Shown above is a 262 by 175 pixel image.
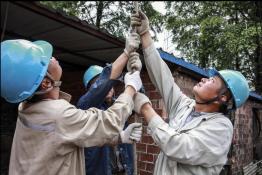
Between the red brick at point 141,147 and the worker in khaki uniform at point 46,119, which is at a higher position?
the worker in khaki uniform at point 46,119

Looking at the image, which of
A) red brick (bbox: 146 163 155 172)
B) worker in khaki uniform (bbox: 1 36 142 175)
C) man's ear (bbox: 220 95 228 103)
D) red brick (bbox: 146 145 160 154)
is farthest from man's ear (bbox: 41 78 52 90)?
red brick (bbox: 146 163 155 172)

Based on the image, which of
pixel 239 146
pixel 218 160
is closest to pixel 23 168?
pixel 218 160

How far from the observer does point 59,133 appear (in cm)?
191

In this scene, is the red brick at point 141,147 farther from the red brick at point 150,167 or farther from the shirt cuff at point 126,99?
the shirt cuff at point 126,99

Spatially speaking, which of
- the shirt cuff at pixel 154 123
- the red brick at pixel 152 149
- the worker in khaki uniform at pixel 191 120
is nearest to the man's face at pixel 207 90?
the worker in khaki uniform at pixel 191 120

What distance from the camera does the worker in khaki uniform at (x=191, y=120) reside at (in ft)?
7.29

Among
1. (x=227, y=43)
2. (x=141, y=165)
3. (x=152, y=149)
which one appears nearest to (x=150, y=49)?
(x=152, y=149)

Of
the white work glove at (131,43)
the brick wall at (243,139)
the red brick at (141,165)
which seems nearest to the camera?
the white work glove at (131,43)

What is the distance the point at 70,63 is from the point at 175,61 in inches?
59.7

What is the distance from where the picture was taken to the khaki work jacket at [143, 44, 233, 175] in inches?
86.9

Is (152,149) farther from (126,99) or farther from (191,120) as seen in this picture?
(126,99)

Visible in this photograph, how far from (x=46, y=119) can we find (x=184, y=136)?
3.16 feet

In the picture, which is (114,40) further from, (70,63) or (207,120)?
(70,63)

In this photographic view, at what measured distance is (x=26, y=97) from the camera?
1.89 metres
